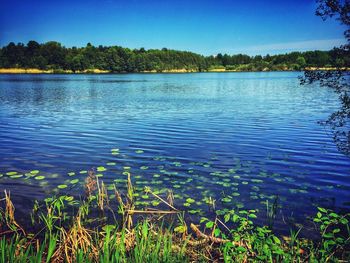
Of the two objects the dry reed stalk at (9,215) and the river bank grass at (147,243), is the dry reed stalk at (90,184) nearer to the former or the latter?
the river bank grass at (147,243)

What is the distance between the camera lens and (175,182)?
13250 mm

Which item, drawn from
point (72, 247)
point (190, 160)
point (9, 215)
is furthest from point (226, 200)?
point (9, 215)

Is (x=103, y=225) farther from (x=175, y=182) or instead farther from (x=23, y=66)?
(x=23, y=66)

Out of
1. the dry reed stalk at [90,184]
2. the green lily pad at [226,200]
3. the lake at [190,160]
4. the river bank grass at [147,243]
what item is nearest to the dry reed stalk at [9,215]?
the river bank grass at [147,243]

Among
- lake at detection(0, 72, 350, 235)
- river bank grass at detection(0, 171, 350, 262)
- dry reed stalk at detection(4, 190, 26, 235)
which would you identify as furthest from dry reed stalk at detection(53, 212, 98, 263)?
lake at detection(0, 72, 350, 235)

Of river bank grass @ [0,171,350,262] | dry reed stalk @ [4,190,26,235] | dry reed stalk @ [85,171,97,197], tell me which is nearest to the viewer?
river bank grass @ [0,171,350,262]

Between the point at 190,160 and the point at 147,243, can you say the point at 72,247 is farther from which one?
the point at 190,160

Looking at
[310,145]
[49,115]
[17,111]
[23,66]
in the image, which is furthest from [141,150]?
[23,66]

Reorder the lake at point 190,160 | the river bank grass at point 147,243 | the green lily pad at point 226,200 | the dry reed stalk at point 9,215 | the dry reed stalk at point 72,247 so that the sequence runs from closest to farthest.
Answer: the river bank grass at point 147,243
the dry reed stalk at point 72,247
the dry reed stalk at point 9,215
the green lily pad at point 226,200
the lake at point 190,160

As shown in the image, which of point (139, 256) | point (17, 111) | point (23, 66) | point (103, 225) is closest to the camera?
point (139, 256)

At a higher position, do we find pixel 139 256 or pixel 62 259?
pixel 139 256

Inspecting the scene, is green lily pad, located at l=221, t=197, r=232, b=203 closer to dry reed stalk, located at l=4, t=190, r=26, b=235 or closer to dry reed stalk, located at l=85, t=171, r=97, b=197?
dry reed stalk, located at l=85, t=171, r=97, b=197

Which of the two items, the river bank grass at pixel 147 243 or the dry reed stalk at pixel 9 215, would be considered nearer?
the river bank grass at pixel 147 243

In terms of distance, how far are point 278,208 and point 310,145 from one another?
11510 millimetres
